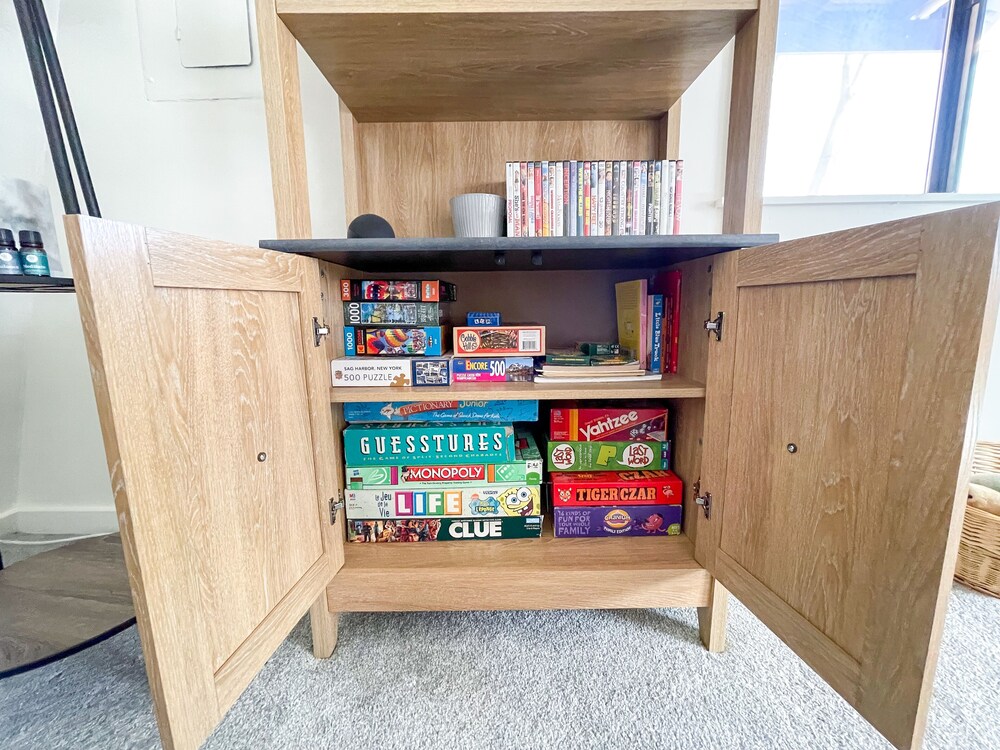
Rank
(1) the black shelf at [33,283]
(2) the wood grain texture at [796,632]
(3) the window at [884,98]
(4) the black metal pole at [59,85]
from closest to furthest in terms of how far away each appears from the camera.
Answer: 1. (2) the wood grain texture at [796,632]
2. (1) the black shelf at [33,283]
3. (4) the black metal pole at [59,85]
4. (3) the window at [884,98]

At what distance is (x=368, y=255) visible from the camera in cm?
81

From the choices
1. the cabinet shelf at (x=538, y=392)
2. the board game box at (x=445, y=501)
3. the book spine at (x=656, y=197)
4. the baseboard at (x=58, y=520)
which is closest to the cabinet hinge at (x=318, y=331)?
the cabinet shelf at (x=538, y=392)

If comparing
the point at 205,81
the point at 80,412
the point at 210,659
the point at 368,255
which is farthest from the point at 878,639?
the point at 80,412

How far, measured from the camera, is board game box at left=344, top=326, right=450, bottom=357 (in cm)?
93

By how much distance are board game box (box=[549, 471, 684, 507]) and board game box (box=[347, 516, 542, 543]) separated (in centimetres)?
9

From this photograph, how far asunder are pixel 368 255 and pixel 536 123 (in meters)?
0.64

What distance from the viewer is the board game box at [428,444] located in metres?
0.92

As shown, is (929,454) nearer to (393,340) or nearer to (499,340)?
(499,340)

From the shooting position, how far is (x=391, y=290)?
3.04 feet

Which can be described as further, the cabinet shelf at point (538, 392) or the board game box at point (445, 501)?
the board game box at point (445, 501)

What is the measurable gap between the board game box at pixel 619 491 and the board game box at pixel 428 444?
0.15 m

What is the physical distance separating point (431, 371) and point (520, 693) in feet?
2.13

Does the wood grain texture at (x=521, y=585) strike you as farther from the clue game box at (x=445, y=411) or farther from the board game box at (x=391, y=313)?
the board game box at (x=391, y=313)

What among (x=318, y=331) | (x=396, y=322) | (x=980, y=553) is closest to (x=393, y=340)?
(x=396, y=322)
